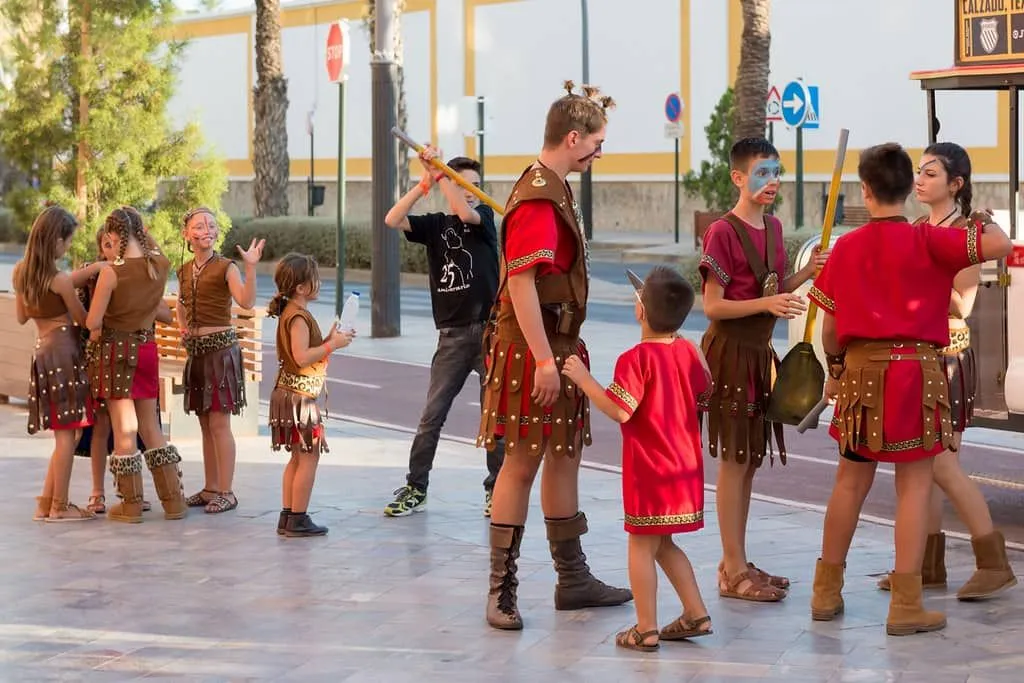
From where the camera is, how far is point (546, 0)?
46344 millimetres

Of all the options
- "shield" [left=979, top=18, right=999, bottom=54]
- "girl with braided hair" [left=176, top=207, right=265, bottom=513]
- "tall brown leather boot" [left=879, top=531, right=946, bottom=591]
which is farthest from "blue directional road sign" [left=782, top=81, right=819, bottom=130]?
"tall brown leather boot" [left=879, top=531, right=946, bottom=591]

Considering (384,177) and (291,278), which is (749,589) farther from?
(384,177)

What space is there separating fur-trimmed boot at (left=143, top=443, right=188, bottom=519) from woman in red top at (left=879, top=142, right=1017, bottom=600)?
12.3 feet

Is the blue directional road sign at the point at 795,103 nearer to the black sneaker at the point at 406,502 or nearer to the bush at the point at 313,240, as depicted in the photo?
the bush at the point at 313,240

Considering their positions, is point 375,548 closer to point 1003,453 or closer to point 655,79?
point 1003,453

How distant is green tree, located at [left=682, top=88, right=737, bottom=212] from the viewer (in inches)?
1302

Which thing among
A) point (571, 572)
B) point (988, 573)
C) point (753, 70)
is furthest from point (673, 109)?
point (571, 572)

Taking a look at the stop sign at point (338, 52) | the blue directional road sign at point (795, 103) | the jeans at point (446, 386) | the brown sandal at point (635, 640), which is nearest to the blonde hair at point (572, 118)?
the brown sandal at point (635, 640)

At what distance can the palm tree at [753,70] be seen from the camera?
2619 cm

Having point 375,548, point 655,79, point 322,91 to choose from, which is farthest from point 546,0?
point 375,548

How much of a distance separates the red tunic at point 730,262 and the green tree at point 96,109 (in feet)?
26.0

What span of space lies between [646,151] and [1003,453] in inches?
1295

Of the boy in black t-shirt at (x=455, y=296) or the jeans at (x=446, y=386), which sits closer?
the boy in black t-shirt at (x=455, y=296)

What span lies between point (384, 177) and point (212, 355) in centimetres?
1041
